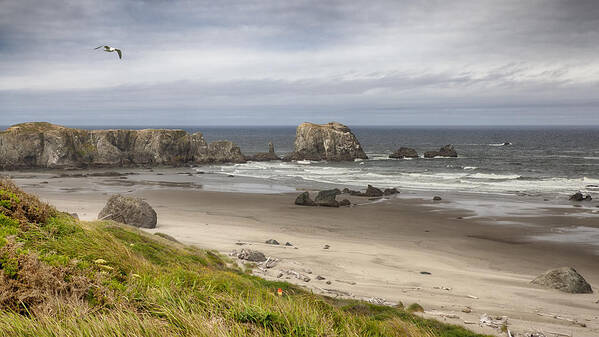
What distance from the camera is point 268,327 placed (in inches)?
205

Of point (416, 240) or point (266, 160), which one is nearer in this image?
point (416, 240)

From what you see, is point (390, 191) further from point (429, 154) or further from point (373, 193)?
point (429, 154)

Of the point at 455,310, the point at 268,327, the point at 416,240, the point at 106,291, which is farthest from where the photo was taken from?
the point at 416,240

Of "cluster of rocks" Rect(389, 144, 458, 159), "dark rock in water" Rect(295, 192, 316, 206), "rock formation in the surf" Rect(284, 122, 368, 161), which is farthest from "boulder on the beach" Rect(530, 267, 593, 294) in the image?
"cluster of rocks" Rect(389, 144, 458, 159)

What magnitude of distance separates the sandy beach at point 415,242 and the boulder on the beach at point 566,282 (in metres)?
0.37

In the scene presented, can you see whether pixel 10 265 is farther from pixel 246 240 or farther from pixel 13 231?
pixel 246 240

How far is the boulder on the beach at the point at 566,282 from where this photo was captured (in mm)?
15477

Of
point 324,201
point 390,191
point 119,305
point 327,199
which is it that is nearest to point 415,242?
point 324,201

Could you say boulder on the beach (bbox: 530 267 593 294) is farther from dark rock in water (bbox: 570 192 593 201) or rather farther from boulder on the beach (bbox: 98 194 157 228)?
dark rock in water (bbox: 570 192 593 201)

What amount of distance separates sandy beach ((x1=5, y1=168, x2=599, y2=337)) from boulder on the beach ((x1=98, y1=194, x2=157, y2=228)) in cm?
106

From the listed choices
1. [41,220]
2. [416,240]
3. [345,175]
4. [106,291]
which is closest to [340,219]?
[416,240]

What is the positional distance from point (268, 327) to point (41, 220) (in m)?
6.20

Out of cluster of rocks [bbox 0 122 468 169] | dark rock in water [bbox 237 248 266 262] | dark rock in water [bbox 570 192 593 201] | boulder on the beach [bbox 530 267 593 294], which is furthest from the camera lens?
cluster of rocks [bbox 0 122 468 169]

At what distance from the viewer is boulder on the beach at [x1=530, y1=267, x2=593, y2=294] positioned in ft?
50.8
